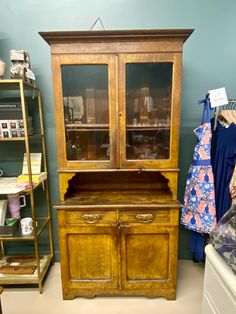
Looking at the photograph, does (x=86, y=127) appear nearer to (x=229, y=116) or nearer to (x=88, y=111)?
(x=88, y=111)

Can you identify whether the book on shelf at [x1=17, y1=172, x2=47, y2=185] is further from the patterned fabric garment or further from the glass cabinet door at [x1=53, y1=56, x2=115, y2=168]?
the patterned fabric garment

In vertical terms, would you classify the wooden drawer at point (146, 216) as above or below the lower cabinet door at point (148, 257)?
above

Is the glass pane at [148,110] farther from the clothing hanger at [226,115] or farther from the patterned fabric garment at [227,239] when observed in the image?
the patterned fabric garment at [227,239]

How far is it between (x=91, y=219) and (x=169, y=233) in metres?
0.59

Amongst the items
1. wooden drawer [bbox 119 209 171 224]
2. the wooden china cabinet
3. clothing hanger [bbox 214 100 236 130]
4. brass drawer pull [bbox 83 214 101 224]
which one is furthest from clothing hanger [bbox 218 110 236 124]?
brass drawer pull [bbox 83 214 101 224]

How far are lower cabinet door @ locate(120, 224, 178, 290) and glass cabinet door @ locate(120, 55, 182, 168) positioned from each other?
501 mm

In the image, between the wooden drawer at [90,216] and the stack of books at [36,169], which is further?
the stack of books at [36,169]

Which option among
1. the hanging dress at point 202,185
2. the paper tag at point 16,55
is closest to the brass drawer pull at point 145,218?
the hanging dress at point 202,185

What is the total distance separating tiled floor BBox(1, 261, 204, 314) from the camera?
5.30 ft

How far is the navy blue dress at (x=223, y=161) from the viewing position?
1562 millimetres

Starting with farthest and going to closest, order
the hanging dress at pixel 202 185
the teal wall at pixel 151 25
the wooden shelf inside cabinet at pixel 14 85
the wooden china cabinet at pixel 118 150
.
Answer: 1. the teal wall at pixel 151 25
2. the hanging dress at pixel 202 185
3. the wooden shelf inside cabinet at pixel 14 85
4. the wooden china cabinet at pixel 118 150

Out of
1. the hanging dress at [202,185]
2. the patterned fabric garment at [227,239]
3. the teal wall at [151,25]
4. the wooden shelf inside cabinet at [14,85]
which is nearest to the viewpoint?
the patterned fabric garment at [227,239]

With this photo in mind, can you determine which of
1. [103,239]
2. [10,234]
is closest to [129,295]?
[103,239]

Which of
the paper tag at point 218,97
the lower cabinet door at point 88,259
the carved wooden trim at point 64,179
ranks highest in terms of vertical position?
the paper tag at point 218,97
